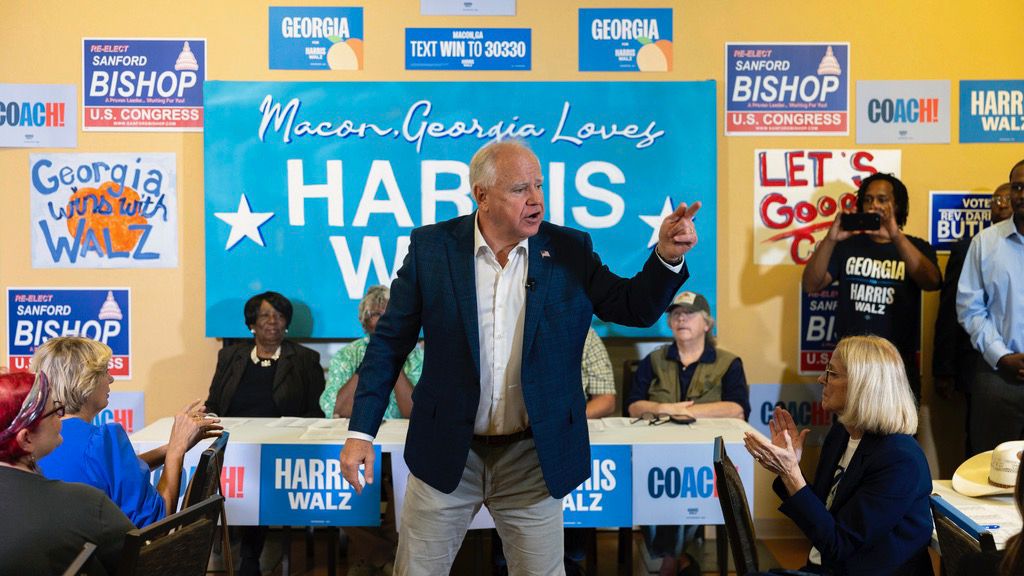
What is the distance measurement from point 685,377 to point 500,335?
2118 millimetres

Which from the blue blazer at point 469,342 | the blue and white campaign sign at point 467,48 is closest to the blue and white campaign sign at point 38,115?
the blue and white campaign sign at point 467,48

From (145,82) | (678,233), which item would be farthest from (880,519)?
(145,82)

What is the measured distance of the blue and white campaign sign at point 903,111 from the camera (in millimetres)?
4539

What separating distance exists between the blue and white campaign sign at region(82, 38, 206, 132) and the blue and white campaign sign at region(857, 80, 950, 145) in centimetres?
318

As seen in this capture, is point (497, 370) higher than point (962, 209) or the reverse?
the reverse

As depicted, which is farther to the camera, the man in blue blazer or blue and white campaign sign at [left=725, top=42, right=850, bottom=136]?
blue and white campaign sign at [left=725, top=42, right=850, bottom=136]

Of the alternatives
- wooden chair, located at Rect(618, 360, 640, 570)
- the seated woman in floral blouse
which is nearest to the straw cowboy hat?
wooden chair, located at Rect(618, 360, 640, 570)

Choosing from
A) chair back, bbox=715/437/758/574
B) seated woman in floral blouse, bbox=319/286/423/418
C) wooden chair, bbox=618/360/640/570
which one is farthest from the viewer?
seated woman in floral blouse, bbox=319/286/423/418

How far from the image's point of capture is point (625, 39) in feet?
14.9

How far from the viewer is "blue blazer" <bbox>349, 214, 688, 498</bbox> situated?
7.15 ft

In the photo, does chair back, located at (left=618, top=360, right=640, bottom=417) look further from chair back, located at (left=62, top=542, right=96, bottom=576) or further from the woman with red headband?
chair back, located at (left=62, top=542, right=96, bottom=576)

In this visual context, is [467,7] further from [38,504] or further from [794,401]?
[38,504]

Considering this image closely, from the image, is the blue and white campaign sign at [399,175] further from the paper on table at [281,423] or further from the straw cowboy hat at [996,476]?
the straw cowboy hat at [996,476]

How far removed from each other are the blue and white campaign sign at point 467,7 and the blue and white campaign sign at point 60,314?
2.00 m
